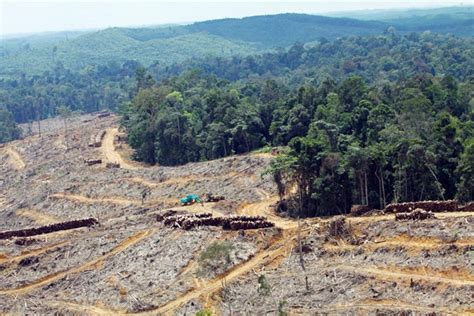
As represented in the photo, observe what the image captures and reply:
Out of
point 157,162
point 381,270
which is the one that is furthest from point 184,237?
point 157,162

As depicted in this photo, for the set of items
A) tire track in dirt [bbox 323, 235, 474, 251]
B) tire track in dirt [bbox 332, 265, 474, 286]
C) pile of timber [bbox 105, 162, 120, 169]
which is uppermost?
tire track in dirt [bbox 323, 235, 474, 251]

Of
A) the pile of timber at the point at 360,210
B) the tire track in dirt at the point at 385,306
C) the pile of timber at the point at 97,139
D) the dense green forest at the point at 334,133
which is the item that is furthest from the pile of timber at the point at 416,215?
the pile of timber at the point at 97,139

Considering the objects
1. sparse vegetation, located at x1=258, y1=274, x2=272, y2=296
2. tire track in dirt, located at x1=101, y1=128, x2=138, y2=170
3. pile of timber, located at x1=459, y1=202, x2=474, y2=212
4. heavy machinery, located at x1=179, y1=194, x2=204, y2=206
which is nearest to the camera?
sparse vegetation, located at x1=258, y1=274, x2=272, y2=296

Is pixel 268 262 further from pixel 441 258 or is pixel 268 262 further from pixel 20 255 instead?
pixel 20 255

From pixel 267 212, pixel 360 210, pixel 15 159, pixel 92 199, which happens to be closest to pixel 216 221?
pixel 267 212

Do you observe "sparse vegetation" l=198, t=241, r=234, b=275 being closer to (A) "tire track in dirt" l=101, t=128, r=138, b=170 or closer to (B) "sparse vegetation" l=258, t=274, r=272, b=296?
(B) "sparse vegetation" l=258, t=274, r=272, b=296

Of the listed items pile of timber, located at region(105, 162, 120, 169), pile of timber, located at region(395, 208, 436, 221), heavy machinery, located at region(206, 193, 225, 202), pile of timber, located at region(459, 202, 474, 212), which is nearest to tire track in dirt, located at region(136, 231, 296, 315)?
pile of timber, located at region(395, 208, 436, 221)
